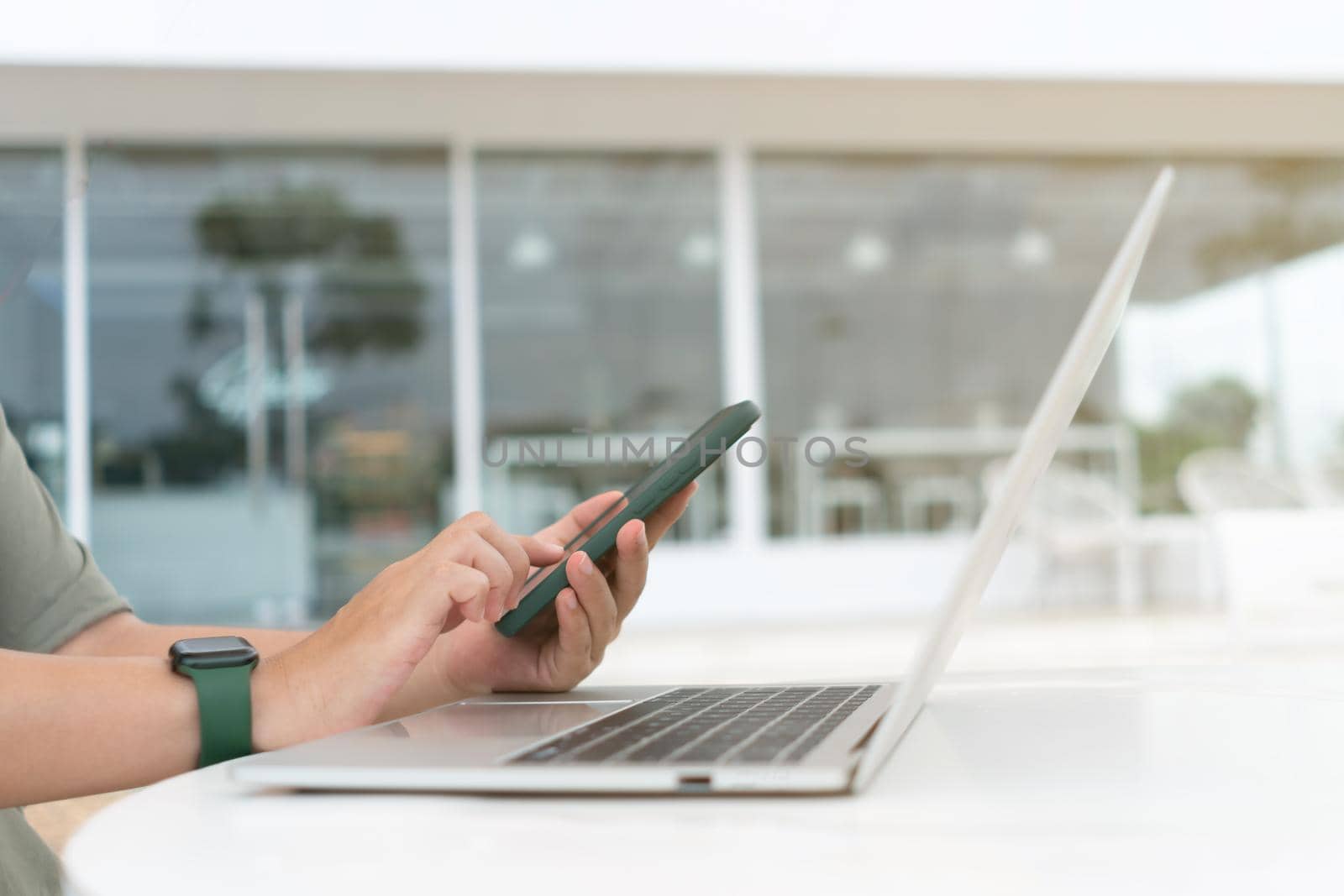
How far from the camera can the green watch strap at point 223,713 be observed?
52 centimetres

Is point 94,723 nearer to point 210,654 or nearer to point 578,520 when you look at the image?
point 210,654

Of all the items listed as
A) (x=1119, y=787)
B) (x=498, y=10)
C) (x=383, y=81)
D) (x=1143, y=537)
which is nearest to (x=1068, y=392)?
(x=1119, y=787)

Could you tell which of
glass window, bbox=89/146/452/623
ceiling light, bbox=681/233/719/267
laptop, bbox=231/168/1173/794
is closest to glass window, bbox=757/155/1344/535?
ceiling light, bbox=681/233/719/267

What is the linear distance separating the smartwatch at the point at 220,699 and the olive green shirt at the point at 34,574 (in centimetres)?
31

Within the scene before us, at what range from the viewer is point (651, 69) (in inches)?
207

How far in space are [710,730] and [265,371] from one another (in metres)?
5.67

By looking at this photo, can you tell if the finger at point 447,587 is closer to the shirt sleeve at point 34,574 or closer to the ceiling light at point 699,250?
the shirt sleeve at point 34,574

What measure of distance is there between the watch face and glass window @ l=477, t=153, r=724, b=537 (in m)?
5.44

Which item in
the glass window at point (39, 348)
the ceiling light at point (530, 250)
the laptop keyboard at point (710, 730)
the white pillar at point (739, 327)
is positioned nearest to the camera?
the laptop keyboard at point (710, 730)

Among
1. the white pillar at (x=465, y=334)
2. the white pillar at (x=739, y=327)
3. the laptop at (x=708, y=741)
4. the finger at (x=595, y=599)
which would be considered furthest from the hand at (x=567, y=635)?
the white pillar at (x=739, y=327)

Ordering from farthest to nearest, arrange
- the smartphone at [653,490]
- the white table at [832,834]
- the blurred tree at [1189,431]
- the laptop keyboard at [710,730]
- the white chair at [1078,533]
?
the blurred tree at [1189,431] < the white chair at [1078,533] < the smartphone at [653,490] < the laptop keyboard at [710,730] < the white table at [832,834]

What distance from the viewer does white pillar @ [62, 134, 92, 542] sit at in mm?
5543

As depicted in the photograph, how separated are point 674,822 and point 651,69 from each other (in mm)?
5210

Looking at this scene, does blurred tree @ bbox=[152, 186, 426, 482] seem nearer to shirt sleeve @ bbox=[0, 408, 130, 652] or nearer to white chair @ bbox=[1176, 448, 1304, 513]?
white chair @ bbox=[1176, 448, 1304, 513]
